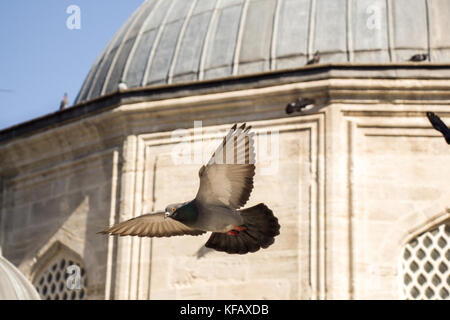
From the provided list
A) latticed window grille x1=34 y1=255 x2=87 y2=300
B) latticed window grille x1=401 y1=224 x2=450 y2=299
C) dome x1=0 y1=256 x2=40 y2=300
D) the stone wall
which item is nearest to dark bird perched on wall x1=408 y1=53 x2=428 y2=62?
the stone wall

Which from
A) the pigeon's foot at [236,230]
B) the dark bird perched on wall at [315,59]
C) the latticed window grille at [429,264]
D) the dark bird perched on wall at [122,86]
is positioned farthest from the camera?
the dark bird perched on wall at [122,86]

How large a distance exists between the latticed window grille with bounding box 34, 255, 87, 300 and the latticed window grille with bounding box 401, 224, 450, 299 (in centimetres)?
421

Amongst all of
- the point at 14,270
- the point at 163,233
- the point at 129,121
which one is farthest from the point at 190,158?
the point at 163,233

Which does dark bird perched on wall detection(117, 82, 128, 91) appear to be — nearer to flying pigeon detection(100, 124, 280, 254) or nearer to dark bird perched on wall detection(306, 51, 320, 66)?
dark bird perched on wall detection(306, 51, 320, 66)

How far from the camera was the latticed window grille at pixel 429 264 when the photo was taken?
59.7ft

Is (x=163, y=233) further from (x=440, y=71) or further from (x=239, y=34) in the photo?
(x=239, y=34)

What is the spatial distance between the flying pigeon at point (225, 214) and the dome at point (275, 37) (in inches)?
318

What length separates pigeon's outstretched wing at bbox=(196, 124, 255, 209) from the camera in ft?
34.6

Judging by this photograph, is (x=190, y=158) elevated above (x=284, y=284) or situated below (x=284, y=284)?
above

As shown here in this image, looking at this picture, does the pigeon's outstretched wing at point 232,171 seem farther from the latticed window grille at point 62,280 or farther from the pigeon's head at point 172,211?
the latticed window grille at point 62,280

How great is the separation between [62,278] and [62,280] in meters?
0.03

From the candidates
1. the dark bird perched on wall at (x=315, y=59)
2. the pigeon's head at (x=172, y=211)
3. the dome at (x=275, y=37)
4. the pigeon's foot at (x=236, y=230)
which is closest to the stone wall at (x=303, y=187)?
the dark bird perched on wall at (x=315, y=59)

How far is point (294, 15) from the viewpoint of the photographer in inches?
784
